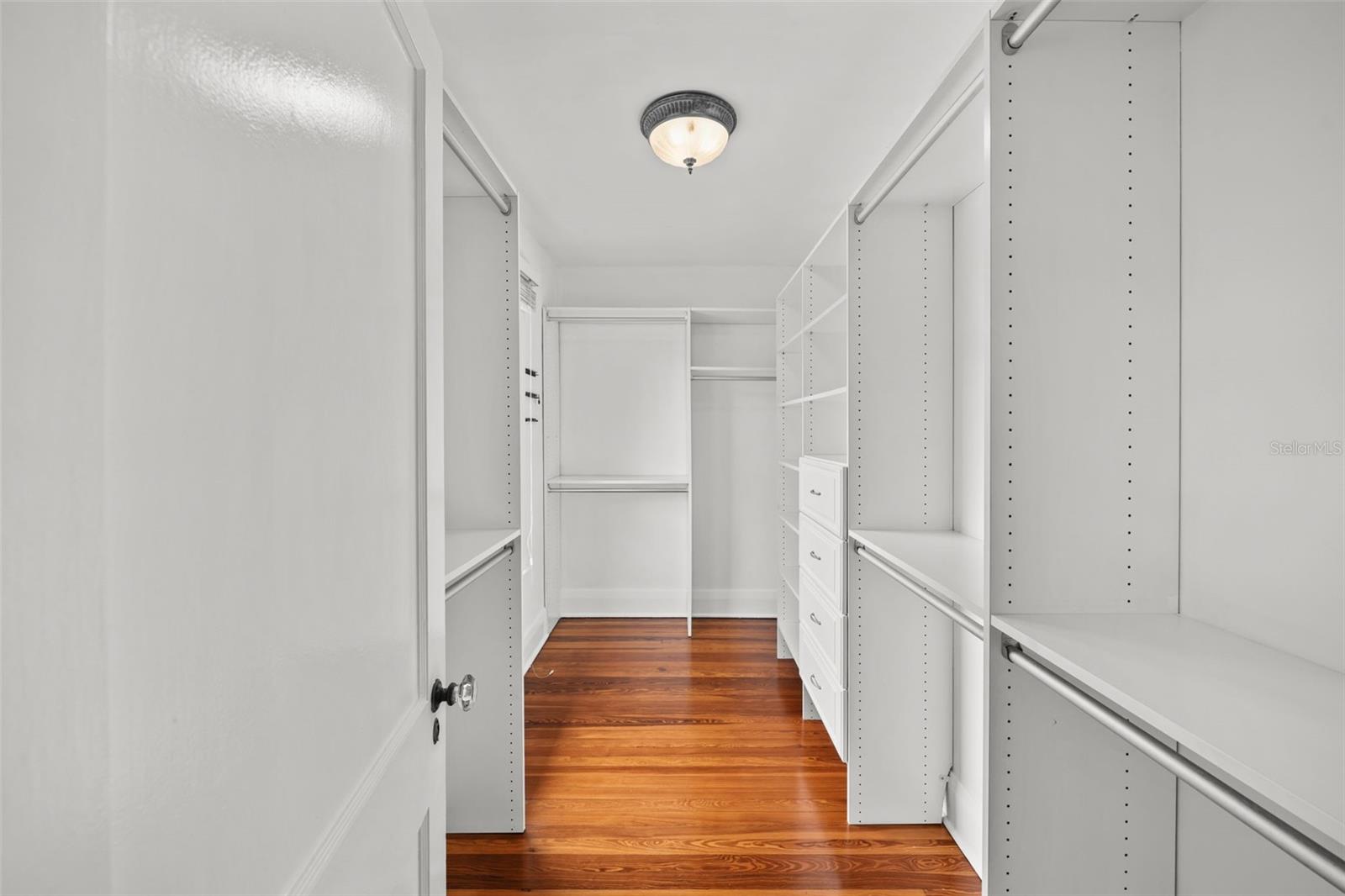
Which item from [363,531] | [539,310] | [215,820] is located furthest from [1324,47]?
[539,310]

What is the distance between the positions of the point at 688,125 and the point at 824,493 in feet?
4.39

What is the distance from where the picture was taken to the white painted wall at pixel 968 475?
197 cm

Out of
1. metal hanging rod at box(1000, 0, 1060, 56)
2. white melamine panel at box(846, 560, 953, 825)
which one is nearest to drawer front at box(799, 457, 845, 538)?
white melamine panel at box(846, 560, 953, 825)

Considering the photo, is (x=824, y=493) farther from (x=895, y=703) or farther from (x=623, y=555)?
(x=623, y=555)

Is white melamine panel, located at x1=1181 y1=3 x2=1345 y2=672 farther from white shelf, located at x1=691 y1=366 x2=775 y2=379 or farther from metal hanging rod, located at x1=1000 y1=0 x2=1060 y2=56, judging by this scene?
white shelf, located at x1=691 y1=366 x2=775 y2=379

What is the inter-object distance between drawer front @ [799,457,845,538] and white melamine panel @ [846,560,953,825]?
0.19 m

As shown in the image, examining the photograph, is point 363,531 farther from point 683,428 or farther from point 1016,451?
point 683,428

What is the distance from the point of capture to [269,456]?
0.55 meters

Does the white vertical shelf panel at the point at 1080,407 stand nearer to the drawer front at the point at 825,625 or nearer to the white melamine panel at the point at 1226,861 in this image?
the white melamine panel at the point at 1226,861

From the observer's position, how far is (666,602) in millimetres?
4477

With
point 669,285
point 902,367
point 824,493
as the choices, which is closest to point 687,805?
point 824,493

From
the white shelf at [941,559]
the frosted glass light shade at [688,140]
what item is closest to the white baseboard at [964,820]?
the white shelf at [941,559]

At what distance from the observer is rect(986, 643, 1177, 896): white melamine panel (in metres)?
1.11

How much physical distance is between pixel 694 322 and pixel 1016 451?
3.40 meters
